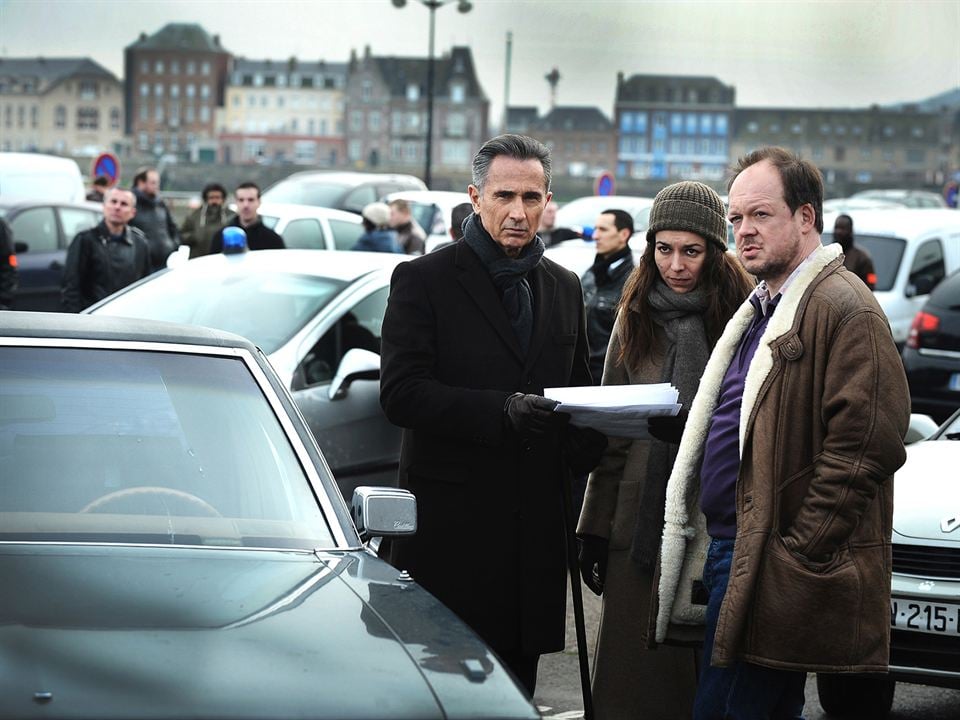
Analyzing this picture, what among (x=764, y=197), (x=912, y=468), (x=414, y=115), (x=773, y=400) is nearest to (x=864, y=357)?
(x=773, y=400)

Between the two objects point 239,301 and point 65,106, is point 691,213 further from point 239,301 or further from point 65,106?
point 65,106

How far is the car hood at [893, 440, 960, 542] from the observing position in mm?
5809

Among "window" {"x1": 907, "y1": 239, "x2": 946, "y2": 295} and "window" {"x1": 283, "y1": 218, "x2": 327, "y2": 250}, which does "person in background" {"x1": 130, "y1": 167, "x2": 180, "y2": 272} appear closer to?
"window" {"x1": 283, "y1": 218, "x2": 327, "y2": 250}

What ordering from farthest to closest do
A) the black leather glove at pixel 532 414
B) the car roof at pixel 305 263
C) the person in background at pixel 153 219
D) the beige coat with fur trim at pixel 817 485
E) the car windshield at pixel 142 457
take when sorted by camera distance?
the person in background at pixel 153 219 < the car roof at pixel 305 263 < the black leather glove at pixel 532 414 < the car windshield at pixel 142 457 < the beige coat with fur trim at pixel 817 485

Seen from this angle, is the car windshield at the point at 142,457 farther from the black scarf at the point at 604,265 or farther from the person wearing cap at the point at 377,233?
the person wearing cap at the point at 377,233

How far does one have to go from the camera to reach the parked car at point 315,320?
7.81m

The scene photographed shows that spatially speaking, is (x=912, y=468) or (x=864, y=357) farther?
(x=912, y=468)

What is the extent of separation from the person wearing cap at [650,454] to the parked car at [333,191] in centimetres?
1885

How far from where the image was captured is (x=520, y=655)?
443 cm

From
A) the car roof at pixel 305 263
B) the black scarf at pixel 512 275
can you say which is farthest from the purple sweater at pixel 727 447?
the car roof at pixel 305 263

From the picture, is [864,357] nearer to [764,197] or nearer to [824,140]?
[764,197]

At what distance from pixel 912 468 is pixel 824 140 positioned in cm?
16946

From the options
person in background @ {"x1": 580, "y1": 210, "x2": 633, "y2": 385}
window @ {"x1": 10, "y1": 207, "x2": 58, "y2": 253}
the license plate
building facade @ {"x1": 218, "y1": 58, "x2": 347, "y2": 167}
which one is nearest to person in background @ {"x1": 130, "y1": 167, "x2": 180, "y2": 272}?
window @ {"x1": 10, "y1": 207, "x2": 58, "y2": 253}

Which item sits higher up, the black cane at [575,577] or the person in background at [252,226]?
the person in background at [252,226]
